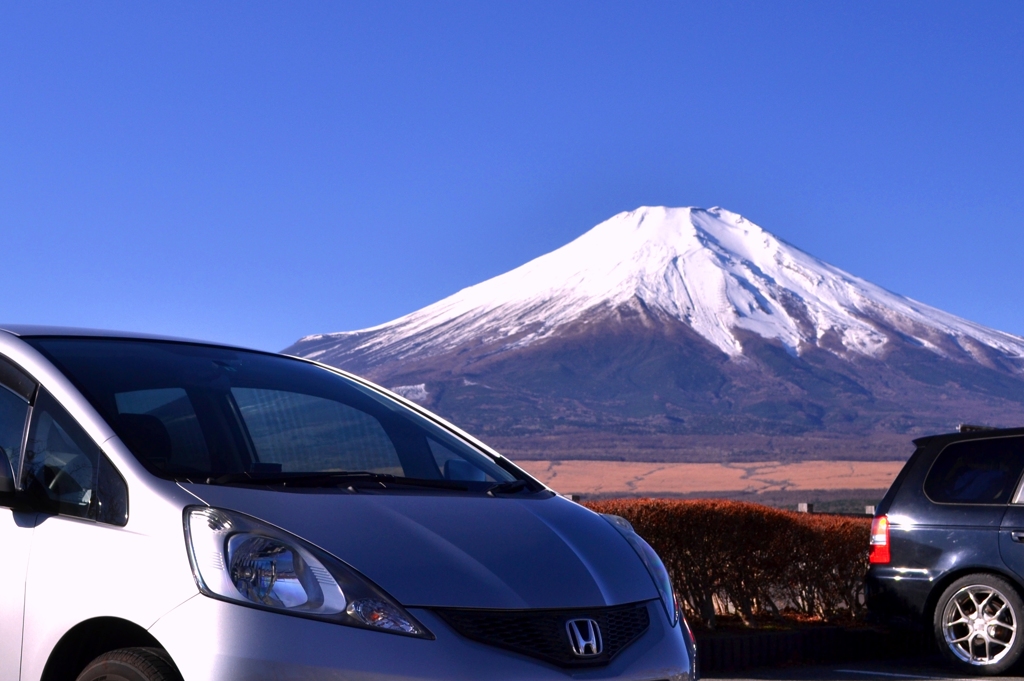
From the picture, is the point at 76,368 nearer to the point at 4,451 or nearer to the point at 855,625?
the point at 4,451

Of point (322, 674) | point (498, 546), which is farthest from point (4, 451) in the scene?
point (498, 546)

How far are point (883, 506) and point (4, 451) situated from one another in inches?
241

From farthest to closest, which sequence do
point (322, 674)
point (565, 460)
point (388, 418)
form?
point (565, 460) → point (388, 418) → point (322, 674)

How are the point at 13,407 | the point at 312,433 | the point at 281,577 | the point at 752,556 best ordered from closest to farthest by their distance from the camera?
1. the point at 281,577
2. the point at 13,407
3. the point at 312,433
4. the point at 752,556

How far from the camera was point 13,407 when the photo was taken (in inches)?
144

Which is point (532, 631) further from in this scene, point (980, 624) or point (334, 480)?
point (980, 624)

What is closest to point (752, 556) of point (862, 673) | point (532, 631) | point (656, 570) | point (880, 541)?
point (880, 541)

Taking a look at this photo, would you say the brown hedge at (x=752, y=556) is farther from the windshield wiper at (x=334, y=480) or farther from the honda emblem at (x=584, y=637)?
the honda emblem at (x=584, y=637)

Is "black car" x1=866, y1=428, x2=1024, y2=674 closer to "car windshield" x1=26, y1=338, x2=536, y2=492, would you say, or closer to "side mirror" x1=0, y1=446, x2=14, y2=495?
"car windshield" x1=26, y1=338, x2=536, y2=492

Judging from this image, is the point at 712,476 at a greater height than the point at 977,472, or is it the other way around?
the point at 977,472

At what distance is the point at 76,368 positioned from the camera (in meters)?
3.64

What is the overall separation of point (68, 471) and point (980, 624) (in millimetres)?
5996

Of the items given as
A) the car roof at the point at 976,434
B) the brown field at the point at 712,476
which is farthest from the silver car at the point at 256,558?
the brown field at the point at 712,476

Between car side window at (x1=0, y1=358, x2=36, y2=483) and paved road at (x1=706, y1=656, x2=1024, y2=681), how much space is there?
4.95 metres
